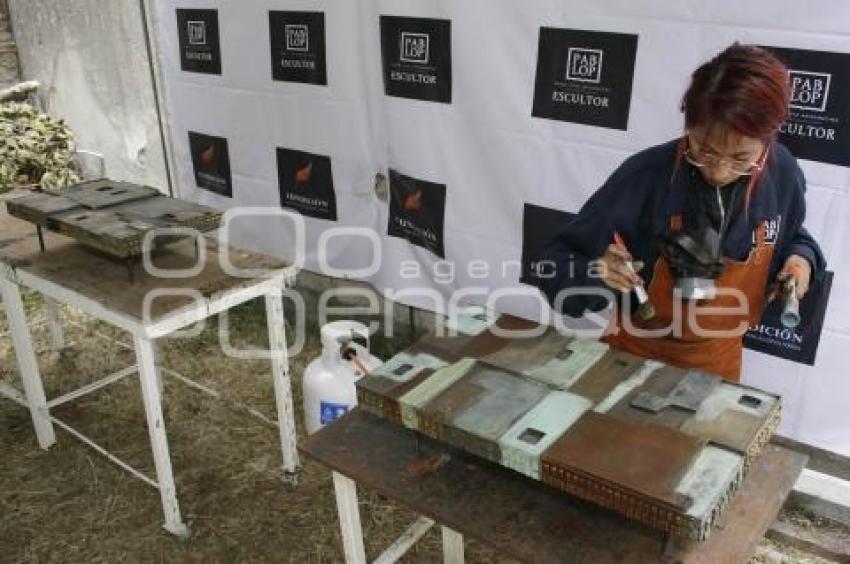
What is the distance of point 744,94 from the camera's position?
1.68m

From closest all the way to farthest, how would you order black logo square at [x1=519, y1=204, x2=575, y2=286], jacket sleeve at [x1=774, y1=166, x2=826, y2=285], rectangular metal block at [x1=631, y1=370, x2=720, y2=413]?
rectangular metal block at [x1=631, y1=370, x2=720, y2=413]
jacket sleeve at [x1=774, y1=166, x2=826, y2=285]
black logo square at [x1=519, y1=204, x2=575, y2=286]

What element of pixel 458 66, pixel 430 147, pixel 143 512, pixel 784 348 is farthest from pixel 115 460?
pixel 784 348

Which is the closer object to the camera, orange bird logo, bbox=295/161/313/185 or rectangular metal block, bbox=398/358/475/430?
rectangular metal block, bbox=398/358/475/430

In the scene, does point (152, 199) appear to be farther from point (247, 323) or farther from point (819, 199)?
point (819, 199)

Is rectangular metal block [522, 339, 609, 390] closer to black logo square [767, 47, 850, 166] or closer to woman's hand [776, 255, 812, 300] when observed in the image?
woman's hand [776, 255, 812, 300]

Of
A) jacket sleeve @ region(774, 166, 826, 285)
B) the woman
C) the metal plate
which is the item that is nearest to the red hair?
the woman

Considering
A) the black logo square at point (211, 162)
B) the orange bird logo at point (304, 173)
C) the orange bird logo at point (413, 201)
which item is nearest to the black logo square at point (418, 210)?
the orange bird logo at point (413, 201)

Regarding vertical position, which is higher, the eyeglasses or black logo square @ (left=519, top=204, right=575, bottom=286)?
the eyeglasses

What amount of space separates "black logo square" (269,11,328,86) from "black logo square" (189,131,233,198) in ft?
2.34

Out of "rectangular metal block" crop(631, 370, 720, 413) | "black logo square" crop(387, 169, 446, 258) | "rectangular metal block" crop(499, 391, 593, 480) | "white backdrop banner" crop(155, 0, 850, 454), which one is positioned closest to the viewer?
"rectangular metal block" crop(499, 391, 593, 480)

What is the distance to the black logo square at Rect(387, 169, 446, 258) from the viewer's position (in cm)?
350

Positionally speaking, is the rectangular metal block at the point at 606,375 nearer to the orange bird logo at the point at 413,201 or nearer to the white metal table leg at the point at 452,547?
the white metal table leg at the point at 452,547

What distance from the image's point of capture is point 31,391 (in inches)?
133

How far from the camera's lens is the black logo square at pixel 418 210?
3.50 meters
